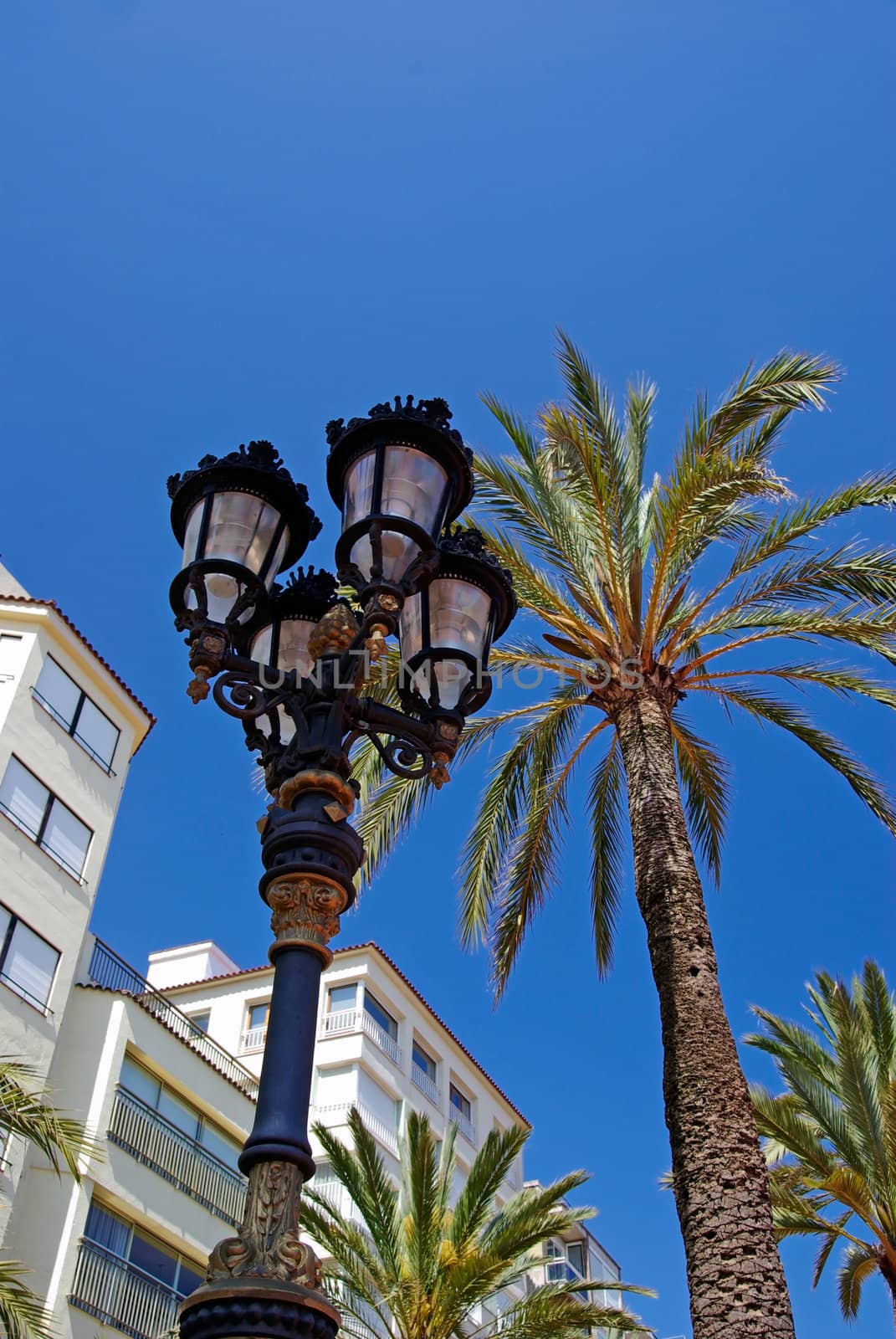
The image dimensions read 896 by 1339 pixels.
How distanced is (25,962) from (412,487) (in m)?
19.8

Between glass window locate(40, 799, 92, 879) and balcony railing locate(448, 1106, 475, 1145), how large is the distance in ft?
62.6

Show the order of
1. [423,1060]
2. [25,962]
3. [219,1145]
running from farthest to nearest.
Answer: [423,1060]
[219,1145]
[25,962]

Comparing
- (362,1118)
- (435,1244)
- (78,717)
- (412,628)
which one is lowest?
(412,628)

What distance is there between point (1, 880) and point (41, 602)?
19.4 ft

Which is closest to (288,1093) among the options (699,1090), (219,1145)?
(699,1090)

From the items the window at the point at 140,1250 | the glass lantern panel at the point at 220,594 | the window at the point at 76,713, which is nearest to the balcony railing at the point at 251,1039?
the window at the point at 140,1250

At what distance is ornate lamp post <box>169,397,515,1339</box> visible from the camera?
4.71 metres

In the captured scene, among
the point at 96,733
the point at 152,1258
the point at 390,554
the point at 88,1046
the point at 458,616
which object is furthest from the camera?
the point at 96,733

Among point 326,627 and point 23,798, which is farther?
point 23,798

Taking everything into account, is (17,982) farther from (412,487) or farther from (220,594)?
(412,487)

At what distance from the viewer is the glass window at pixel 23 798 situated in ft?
78.5

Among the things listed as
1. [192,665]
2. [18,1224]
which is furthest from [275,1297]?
[18,1224]

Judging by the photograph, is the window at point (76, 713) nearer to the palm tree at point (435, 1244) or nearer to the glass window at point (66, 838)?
the glass window at point (66, 838)

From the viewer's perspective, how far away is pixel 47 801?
25.0 m
